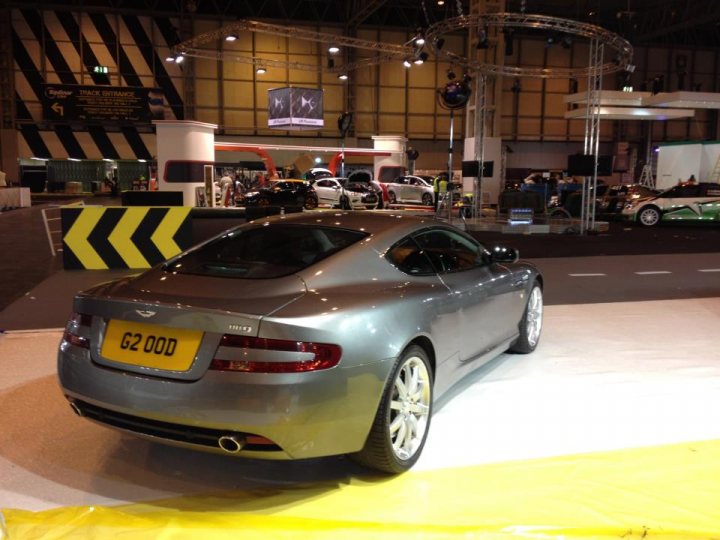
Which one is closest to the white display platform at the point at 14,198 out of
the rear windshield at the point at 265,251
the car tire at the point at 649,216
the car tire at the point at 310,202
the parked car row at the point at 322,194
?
the parked car row at the point at 322,194

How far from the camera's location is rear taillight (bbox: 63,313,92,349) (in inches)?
115

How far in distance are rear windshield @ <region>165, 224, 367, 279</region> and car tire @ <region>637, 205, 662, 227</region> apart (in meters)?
18.8

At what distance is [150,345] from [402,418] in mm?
1257

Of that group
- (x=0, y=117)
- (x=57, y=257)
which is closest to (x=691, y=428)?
(x=57, y=257)

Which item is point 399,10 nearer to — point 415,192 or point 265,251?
point 415,192

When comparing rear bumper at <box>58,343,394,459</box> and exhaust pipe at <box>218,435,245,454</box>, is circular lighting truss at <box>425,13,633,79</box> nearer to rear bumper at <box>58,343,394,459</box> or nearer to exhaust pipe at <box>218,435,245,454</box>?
rear bumper at <box>58,343,394,459</box>

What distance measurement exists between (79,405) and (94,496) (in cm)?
42

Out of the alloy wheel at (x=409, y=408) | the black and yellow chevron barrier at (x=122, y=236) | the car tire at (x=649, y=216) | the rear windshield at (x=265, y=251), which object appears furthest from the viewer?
the car tire at (x=649, y=216)

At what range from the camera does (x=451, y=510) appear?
9.16 ft

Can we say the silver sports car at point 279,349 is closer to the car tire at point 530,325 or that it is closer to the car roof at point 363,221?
the car roof at point 363,221

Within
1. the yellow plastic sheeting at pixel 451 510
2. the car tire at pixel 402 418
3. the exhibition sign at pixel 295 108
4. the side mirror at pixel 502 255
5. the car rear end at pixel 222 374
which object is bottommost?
the yellow plastic sheeting at pixel 451 510

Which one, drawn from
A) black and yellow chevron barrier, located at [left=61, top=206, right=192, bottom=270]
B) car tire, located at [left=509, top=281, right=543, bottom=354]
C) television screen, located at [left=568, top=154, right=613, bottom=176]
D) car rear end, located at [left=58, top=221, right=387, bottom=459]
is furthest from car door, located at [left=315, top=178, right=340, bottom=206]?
car rear end, located at [left=58, top=221, right=387, bottom=459]

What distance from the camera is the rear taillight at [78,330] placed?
2928 mm

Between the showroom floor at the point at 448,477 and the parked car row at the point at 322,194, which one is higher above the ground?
the parked car row at the point at 322,194
